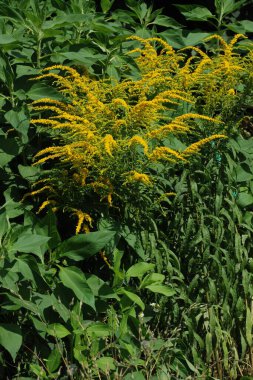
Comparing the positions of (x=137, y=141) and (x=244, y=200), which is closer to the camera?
(x=137, y=141)

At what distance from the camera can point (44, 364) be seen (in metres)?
3.92

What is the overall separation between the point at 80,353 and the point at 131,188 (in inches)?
36.4

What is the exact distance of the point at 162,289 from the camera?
3.97 m

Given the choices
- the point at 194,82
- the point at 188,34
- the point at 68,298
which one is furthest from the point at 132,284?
the point at 188,34

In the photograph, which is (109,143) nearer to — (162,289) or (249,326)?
(162,289)

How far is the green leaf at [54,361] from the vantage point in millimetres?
3604

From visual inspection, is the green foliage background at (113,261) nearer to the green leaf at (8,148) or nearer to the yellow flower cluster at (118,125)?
the green leaf at (8,148)

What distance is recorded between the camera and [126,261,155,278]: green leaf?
3947 mm

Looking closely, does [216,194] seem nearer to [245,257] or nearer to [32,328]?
[245,257]

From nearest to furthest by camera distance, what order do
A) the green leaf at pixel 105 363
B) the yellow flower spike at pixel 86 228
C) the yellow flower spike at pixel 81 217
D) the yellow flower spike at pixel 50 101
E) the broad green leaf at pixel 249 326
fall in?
1. the green leaf at pixel 105 363
2. the yellow flower spike at pixel 81 217
3. the yellow flower spike at pixel 86 228
4. the yellow flower spike at pixel 50 101
5. the broad green leaf at pixel 249 326

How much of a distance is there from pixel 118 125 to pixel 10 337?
1216 mm

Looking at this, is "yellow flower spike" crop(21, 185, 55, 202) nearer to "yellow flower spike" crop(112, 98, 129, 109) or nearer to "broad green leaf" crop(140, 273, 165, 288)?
"yellow flower spike" crop(112, 98, 129, 109)

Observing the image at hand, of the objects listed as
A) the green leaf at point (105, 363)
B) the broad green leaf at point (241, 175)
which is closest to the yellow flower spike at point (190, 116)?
the broad green leaf at point (241, 175)

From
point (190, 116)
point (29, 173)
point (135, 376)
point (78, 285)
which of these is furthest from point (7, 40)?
point (135, 376)
